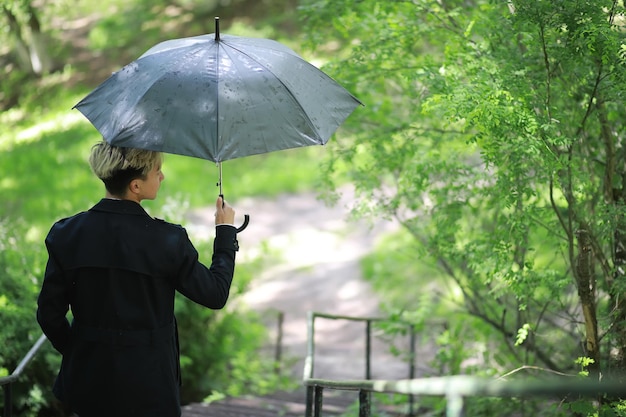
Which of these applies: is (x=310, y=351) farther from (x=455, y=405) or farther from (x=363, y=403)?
(x=455, y=405)

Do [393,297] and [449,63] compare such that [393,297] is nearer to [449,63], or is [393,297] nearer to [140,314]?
[449,63]

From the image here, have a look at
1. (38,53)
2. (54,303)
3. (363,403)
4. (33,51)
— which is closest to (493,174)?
(363,403)

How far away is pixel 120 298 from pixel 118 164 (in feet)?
1.55

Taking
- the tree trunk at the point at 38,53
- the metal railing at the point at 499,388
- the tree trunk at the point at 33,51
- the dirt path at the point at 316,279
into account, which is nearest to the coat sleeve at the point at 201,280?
the metal railing at the point at 499,388

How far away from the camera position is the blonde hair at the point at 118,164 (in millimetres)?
2594

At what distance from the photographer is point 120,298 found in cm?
250

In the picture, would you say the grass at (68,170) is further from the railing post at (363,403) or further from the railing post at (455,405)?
the railing post at (455,405)

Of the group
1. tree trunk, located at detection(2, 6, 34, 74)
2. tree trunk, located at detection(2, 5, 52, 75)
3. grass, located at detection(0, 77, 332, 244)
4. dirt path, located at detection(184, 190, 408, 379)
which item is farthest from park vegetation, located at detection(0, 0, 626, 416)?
tree trunk, located at detection(2, 5, 52, 75)

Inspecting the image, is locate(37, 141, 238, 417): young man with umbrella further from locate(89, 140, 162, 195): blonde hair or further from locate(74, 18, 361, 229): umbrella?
locate(74, 18, 361, 229): umbrella

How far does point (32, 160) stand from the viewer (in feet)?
44.4

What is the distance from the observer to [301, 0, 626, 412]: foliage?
11.5 ft

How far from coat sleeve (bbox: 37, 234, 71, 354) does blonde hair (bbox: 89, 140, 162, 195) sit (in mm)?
299

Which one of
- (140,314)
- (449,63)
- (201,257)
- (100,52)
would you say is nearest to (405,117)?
(449,63)

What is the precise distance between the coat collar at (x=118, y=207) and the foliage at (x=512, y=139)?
1.61m
